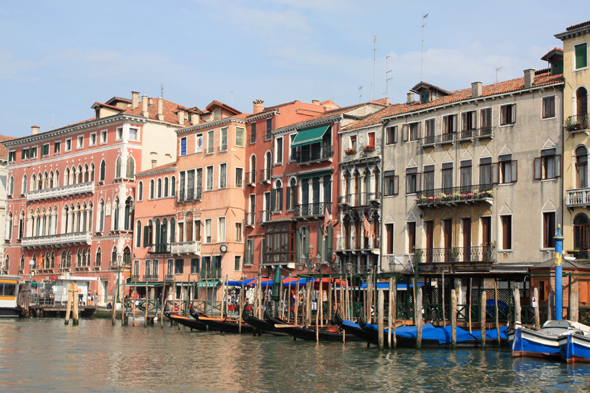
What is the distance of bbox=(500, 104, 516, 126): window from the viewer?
3553cm

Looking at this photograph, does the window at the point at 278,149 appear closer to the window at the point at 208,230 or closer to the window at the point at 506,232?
the window at the point at 208,230

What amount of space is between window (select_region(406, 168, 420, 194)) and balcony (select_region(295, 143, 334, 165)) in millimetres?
5605

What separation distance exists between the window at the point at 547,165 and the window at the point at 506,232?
2304mm

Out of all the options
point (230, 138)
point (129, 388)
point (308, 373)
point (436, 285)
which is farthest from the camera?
point (230, 138)

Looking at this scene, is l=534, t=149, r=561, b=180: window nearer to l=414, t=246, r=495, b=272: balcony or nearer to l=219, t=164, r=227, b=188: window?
l=414, t=246, r=495, b=272: balcony

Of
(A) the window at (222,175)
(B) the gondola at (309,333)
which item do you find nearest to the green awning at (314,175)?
(A) the window at (222,175)

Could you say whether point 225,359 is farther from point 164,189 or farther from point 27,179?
point 27,179

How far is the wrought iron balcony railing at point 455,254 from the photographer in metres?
36.0

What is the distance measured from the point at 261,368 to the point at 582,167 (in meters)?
16.2

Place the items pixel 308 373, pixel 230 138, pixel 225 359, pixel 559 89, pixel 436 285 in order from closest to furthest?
pixel 308 373 < pixel 225 359 < pixel 559 89 < pixel 436 285 < pixel 230 138

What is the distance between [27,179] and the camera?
68062 millimetres

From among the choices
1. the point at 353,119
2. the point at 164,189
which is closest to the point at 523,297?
the point at 353,119

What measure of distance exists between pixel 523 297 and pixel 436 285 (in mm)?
5385

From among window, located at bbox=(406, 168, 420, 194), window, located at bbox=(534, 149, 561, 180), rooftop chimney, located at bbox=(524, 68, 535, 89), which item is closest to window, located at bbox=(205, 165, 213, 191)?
window, located at bbox=(406, 168, 420, 194)
